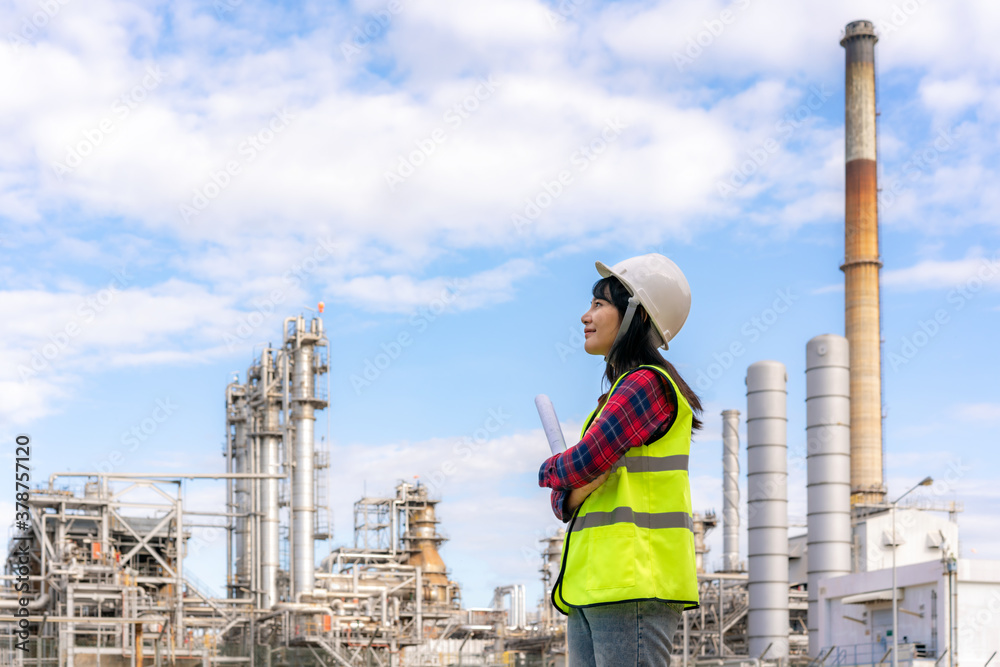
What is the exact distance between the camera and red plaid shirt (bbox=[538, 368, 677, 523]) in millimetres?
2703

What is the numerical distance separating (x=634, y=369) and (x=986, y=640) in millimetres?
30395

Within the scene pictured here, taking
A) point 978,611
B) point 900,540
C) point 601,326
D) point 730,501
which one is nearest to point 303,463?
point 730,501

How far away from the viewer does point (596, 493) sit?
9.13 ft

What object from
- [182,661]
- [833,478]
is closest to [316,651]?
[182,661]

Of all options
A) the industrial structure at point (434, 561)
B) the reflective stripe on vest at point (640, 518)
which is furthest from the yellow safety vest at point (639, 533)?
the industrial structure at point (434, 561)

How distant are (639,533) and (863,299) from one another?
4534cm

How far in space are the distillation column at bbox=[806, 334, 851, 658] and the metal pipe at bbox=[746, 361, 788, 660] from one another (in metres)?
0.91

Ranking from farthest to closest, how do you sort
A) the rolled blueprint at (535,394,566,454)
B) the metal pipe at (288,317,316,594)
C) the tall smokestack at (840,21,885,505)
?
the tall smokestack at (840,21,885,505), the metal pipe at (288,317,316,594), the rolled blueprint at (535,394,566,454)

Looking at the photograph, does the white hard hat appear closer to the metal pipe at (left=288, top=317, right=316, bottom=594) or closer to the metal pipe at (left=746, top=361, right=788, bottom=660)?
the metal pipe at (left=288, top=317, right=316, bottom=594)

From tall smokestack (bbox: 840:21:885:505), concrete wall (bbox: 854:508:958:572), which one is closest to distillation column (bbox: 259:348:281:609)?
concrete wall (bbox: 854:508:958:572)

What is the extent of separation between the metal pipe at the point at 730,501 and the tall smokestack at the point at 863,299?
18.2 ft

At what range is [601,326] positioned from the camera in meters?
3.02

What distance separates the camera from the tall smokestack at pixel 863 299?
44.7 meters

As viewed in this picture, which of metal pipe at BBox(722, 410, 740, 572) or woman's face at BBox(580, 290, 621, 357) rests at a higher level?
woman's face at BBox(580, 290, 621, 357)
